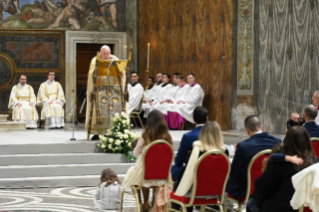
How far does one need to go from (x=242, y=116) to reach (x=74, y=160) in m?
4.37

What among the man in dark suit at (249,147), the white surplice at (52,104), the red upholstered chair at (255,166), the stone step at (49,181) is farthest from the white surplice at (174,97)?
the red upholstered chair at (255,166)

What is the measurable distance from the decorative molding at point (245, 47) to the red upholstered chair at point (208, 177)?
6.92 meters

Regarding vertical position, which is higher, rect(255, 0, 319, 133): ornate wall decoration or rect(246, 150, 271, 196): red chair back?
rect(255, 0, 319, 133): ornate wall decoration

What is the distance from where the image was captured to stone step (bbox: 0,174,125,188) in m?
7.91

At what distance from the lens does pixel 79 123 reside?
16.1 m

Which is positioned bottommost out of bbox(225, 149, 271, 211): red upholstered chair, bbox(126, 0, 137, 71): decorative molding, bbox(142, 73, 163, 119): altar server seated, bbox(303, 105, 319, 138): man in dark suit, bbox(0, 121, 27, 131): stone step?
bbox(0, 121, 27, 131): stone step

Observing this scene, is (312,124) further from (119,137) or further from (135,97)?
(135,97)

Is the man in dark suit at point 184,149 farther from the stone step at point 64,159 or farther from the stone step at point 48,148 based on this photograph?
the stone step at point 48,148

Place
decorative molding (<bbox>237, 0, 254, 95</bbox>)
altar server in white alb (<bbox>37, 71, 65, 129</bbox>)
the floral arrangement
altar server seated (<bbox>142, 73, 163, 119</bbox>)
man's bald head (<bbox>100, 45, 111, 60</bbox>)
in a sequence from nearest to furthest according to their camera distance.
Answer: the floral arrangement < man's bald head (<bbox>100, 45, 111, 60</bbox>) < decorative molding (<bbox>237, 0, 254, 95</bbox>) < altar server in white alb (<bbox>37, 71, 65, 129</bbox>) < altar server seated (<bbox>142, 73, 163, 119</bbox>)

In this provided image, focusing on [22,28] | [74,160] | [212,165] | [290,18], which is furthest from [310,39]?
[22,28]

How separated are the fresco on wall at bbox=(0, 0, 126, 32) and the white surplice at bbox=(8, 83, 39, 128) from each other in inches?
118

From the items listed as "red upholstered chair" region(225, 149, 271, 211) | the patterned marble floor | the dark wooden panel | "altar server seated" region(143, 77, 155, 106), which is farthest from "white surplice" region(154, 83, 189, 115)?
"red upholstered chair" region(225, 149, 271, 211)

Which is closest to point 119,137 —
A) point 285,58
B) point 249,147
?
point 285,58

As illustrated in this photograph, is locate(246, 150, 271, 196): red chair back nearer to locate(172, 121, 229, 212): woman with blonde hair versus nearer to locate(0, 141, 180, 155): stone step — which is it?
locate(172, 121, 229, 212): woman with blonde hair
